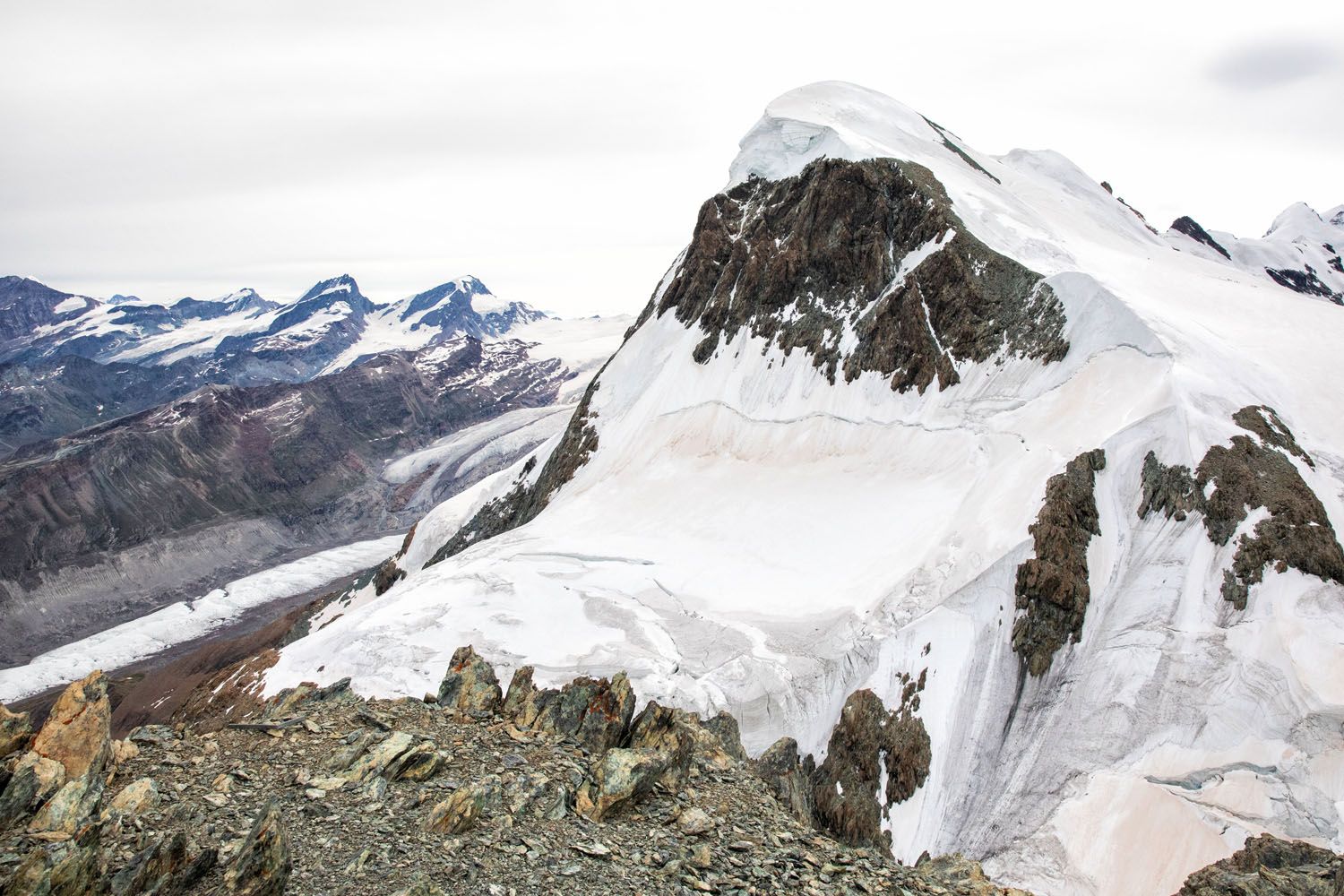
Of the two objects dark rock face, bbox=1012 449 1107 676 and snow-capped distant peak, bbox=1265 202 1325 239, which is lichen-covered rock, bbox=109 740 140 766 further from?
snow-capped distant peak, bbox=1265 202 1325 239

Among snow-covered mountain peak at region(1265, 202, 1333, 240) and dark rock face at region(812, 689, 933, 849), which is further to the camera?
snow-covered mountain peak at region(1265, 202, 1333, 240)

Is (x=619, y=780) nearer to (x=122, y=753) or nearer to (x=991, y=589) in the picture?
(x=122, y=753)

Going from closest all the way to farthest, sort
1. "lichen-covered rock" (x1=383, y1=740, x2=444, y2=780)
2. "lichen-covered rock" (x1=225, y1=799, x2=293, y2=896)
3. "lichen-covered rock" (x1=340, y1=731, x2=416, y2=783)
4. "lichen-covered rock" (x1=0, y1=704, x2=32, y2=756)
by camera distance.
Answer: "lichen-covered rock" (x1=225, y1=799, x2=293, y2=896) < "lichen-covered rock" (x1=0, y1=704, x2=32, y2=756) < "lichen-covered rock" (x1=340, y1=731, x2=416, y2=783) < "lichen-covered rock" (x1=383, y1=740, x2=444, y2=780)

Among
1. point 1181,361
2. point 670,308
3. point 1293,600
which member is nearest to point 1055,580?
point 1293,600

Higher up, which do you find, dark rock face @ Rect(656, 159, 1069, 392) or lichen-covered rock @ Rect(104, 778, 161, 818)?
dark rock face @ Rect(656, 159, 1069, 392)

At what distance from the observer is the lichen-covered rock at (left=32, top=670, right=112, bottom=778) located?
13062 millimetres

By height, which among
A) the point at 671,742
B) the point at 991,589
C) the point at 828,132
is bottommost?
the point at 991,589

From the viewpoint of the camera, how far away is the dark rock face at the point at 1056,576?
109 ft

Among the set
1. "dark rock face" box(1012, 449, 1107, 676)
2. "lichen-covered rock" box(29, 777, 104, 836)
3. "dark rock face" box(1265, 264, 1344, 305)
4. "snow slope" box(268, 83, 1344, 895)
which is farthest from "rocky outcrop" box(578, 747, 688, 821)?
"dark rock face" box(1265, 264, 1344, 305)

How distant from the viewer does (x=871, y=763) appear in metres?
31.9

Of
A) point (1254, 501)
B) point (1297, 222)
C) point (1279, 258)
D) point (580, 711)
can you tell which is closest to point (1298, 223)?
point (1297, 222)

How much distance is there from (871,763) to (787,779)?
12.3 m

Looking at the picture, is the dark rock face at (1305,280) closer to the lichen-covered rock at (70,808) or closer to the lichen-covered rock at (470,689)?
the lichen-covered rock at (470,689)

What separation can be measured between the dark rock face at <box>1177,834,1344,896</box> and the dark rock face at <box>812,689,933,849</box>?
11847mm
